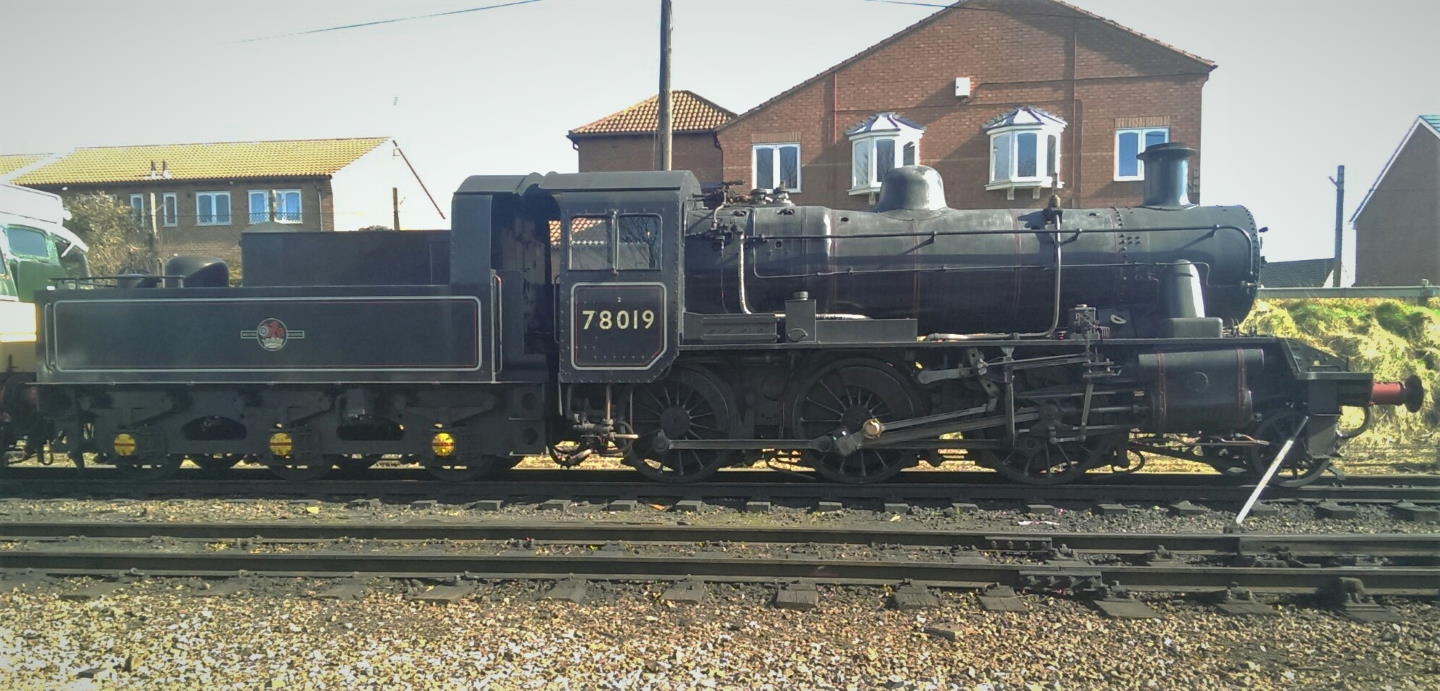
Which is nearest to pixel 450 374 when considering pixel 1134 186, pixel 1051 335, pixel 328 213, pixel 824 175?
pixel 1051 335

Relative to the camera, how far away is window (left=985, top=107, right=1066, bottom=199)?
23344mm

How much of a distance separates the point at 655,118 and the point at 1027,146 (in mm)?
13202

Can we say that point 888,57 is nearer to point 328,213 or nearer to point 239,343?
point 239,343

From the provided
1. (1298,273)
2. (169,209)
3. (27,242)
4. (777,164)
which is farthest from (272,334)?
(1298,273)

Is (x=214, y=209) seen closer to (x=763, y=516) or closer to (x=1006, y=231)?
(x=763, y=516)

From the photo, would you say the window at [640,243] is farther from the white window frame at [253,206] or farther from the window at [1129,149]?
the white window frame at [253,206]

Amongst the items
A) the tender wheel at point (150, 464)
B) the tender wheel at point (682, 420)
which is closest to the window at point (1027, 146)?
the tender wheel at point (682, 420)

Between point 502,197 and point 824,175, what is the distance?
59.5 ft

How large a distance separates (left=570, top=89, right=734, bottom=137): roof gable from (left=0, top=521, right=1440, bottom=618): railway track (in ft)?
78.5

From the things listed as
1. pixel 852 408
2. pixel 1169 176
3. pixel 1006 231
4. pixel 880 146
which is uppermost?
pixel 880 146

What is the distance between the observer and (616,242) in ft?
27.0

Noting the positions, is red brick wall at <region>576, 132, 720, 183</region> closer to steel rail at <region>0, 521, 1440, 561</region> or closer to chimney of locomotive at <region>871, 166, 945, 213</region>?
chimney of locomotive at <region>871, 166, 945, 213</region>

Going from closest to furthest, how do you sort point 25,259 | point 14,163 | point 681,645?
point 681,645
point 25,259
point 14,163

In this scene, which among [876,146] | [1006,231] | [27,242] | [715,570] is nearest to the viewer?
[715,570]
